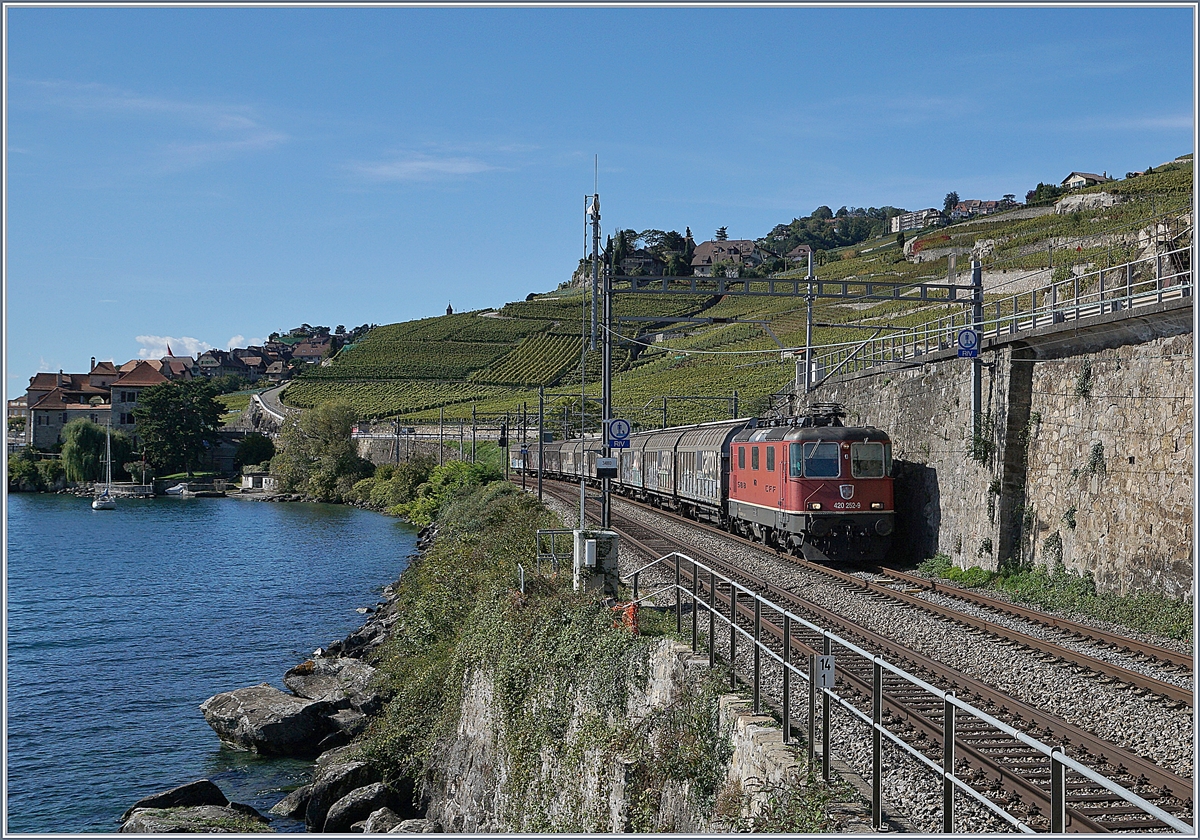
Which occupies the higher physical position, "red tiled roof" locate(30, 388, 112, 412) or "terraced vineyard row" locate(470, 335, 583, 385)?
"terraced vineyard row" locate(470, 335, 583, 385)

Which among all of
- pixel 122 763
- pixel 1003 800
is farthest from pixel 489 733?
pixel 122 763

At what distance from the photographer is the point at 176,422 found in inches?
4186

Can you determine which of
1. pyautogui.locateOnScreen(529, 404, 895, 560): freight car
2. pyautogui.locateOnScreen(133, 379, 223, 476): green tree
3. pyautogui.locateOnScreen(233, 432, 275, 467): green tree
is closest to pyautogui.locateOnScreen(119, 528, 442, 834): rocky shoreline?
pyautogui.locateOnScreen(529, 404, 895, 560): freight car

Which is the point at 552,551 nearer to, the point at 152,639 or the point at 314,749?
the point at 314,749

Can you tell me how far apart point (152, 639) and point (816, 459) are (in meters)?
22.8

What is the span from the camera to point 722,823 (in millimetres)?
8234

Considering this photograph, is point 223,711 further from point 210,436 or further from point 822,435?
point 210,436

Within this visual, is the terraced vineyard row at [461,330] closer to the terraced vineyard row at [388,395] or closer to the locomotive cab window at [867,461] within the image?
the terraced vineyard row at [388,395]

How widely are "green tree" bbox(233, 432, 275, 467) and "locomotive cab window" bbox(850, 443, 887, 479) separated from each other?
95401 millimetres

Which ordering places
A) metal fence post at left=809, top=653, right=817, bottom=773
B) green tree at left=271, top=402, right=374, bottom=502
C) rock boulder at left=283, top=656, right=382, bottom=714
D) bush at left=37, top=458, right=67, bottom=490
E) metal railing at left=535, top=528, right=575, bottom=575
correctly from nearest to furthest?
metal fence post at left=809, top=653, right=817, bottom=773 < metal railing at left=535, top=528, right=575, bottom=575 < rock boulder at left=283, top=656, right=382, bottom=714 < green tree at left=271, top=402, right=374, bottom=502 < bush at left=37, top=458, right=67, bottom=490

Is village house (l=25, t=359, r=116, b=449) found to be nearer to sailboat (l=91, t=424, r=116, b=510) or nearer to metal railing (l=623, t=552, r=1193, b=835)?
sailboat (l=91, t=424, r=116, b=510)

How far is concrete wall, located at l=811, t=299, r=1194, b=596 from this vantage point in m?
15.4

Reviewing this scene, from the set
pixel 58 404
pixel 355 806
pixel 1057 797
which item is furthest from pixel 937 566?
pixel 58 404

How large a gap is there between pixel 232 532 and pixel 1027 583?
184 feet
